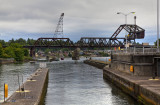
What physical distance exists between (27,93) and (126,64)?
25561 mm

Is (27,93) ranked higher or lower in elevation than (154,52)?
lower

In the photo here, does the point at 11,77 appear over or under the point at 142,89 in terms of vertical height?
under

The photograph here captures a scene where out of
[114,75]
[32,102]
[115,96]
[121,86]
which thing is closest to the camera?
[32,102]

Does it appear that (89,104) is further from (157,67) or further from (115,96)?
(157,67)

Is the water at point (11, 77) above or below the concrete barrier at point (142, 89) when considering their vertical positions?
below

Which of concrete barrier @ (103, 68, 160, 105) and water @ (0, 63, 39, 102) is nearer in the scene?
concrete barrier @ (103, 68, 160, 105)

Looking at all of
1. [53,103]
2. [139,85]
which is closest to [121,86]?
[139,85]

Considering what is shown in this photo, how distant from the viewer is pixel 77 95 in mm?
36281

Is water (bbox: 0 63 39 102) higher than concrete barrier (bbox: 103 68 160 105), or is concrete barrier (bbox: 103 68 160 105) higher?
concrete barrier (bbox: 103 68 160 105)

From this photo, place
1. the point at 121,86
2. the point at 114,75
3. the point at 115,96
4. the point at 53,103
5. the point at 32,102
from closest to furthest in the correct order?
the point at 32,102 → the point at 53,103 → the point at 115,96 → the point at 121,86 → the point at 114,75

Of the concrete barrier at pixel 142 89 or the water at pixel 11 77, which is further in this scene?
the water at pixel 11 77

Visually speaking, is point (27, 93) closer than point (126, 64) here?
Yes

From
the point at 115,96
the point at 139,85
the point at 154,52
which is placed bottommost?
the point at 115,96

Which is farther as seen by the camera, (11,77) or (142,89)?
(11,77)
